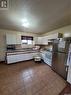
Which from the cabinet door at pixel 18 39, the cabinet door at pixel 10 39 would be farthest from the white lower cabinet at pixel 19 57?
the cabinet door at pixel 18 39

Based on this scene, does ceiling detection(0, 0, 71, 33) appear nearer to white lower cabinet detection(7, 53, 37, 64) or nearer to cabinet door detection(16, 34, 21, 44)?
cabinet door detection(16, 34, 21, 44)

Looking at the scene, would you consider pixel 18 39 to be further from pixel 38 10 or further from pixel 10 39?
pixel 38 10

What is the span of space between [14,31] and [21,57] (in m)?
2.00

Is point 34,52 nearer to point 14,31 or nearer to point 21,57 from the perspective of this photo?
point 21,57

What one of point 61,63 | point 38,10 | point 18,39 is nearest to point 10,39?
point 18,39

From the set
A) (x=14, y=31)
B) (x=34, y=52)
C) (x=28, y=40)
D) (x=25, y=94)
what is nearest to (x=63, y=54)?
(x=25, y=94)

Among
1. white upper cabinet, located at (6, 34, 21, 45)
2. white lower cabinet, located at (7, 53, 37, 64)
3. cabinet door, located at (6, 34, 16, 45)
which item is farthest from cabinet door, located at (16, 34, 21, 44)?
white lower cabinet, located at (7, 53, 37, 64)

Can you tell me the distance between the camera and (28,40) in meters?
5.08

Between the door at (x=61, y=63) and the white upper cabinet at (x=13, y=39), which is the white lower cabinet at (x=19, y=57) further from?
the door at (x=61, y=63)

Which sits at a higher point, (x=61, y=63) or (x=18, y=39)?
(x=18, y=39)

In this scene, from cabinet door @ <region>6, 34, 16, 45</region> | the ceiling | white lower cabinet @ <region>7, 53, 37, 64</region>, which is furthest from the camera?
cabinet door @ <region>6, 34, 16, 45</region>

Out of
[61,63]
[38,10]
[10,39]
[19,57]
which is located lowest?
[19,57]

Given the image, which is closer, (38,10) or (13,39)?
(38,10)

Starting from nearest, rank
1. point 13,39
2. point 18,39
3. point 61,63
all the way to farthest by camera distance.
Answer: point 61,63
point 13,39
point 18,39
